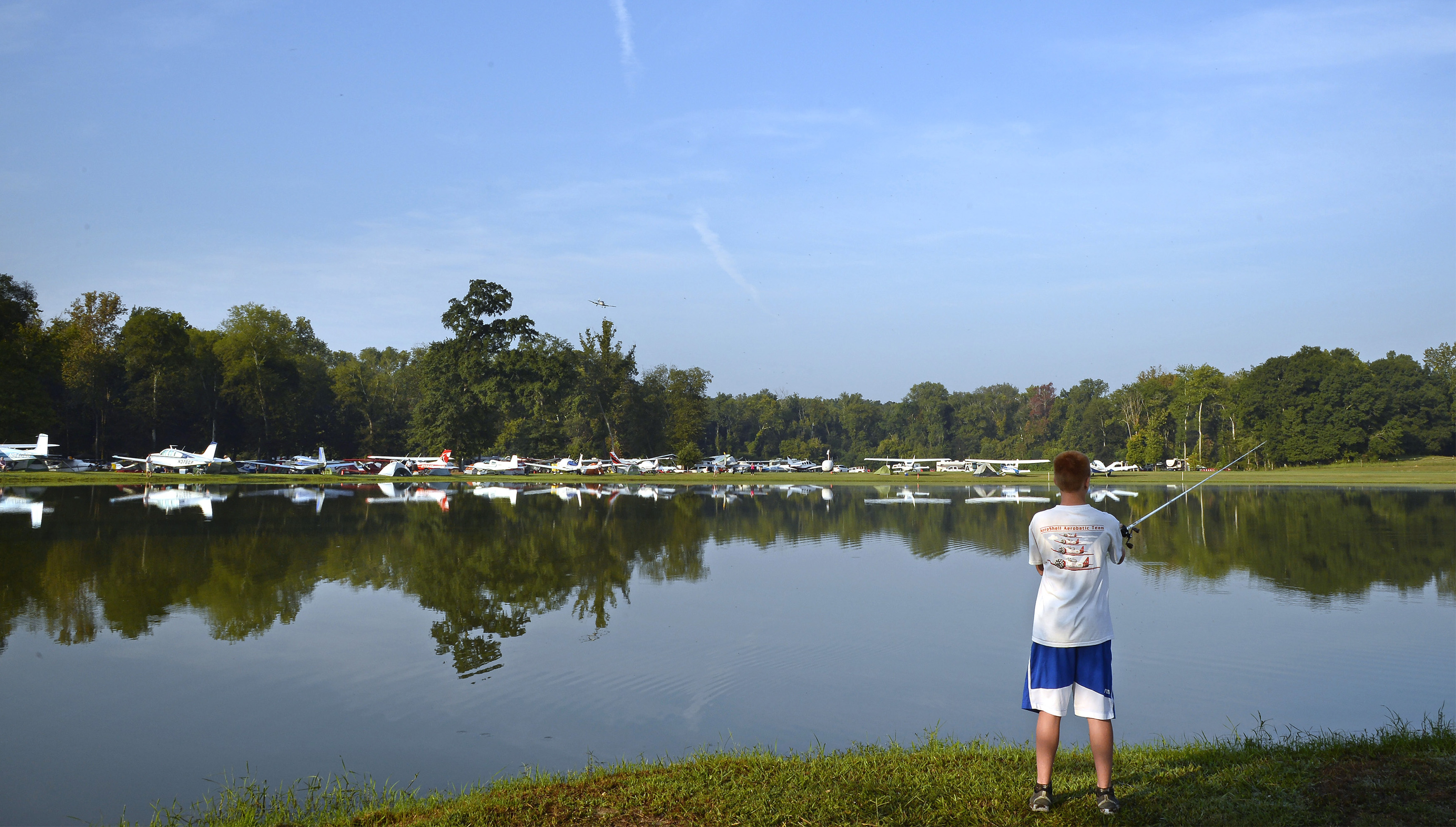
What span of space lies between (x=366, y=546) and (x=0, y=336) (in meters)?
52.1

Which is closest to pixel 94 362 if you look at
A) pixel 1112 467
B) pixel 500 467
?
pixel 500 467

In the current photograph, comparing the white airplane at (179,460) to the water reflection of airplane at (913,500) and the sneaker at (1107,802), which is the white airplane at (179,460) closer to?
the water reflection of airplane at (913,500)

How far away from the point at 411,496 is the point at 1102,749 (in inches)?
1447

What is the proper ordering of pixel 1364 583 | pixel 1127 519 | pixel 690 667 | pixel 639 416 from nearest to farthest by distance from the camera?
pixel 690 667 → pixel 1364 583 → pixel 1127 519 → pixel 639 416

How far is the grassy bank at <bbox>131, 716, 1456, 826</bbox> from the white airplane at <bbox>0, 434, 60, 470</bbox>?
186 ft

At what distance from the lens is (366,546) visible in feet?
59.8

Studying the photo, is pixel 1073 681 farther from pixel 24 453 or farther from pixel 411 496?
pixel 24 453

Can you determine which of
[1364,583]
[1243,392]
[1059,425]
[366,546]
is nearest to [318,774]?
[366,546]

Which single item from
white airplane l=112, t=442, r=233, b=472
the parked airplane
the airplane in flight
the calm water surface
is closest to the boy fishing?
the calm water surface

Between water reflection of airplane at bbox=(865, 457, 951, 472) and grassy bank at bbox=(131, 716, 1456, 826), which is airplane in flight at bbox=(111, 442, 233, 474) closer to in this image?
grassy bank at bbox=(131, 716, 1456, 826)

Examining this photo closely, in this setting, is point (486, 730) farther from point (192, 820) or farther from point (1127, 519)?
point (1127, 519)

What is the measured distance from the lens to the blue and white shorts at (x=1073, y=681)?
14.1 ft

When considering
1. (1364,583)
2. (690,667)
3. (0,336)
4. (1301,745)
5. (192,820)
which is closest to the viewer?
(192,820)

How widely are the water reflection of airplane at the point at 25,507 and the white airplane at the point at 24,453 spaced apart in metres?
18.3
